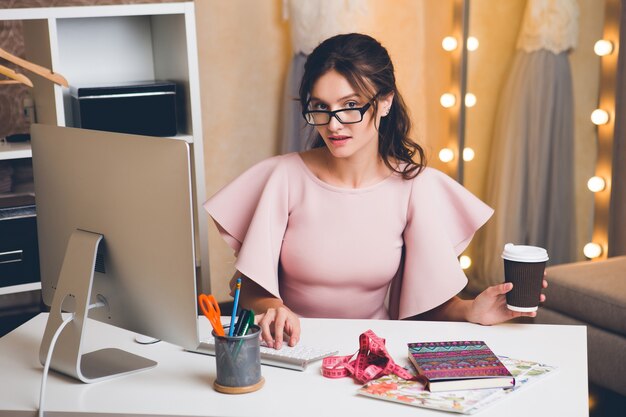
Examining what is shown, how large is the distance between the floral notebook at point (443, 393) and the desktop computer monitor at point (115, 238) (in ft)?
1.15

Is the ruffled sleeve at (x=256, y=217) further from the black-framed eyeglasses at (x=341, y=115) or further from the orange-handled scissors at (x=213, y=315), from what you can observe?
the orange-handled scissors at (x=213, y=315)

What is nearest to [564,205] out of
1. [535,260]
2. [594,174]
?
[594,174]

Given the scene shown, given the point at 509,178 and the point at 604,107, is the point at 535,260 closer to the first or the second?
the point at 604,107

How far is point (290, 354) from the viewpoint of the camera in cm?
156

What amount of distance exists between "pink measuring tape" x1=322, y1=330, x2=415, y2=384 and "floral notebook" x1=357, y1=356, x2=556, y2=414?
0.05ft

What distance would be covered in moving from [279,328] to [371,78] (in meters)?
0.68

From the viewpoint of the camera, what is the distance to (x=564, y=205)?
3.54m

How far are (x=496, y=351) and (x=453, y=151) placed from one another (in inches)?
103

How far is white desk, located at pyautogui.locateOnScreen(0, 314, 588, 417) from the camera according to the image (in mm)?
1354

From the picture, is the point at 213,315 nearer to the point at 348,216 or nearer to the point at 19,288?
the point at 348,216

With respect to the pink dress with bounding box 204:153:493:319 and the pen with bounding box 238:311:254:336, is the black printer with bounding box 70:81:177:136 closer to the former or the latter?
the pink dress with bounding box 204:153:493:319

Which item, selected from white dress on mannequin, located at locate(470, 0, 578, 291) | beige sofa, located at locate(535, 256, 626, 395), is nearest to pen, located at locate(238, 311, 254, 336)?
beige sofa, located at locate(535, 256, 626, 395)

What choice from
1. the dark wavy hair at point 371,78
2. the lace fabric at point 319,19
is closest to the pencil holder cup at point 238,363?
the dark wavy hair at point 371,78

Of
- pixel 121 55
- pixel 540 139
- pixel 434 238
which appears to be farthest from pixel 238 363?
pixel 540 139
